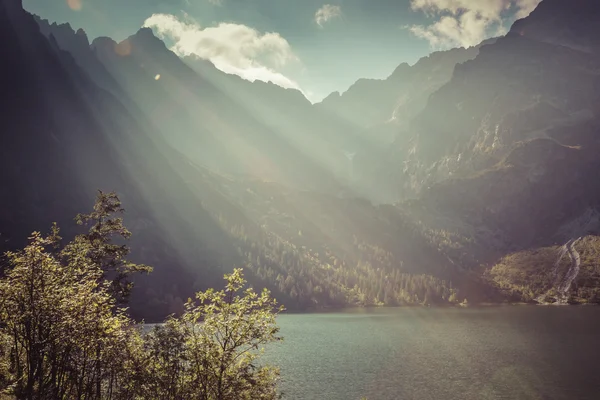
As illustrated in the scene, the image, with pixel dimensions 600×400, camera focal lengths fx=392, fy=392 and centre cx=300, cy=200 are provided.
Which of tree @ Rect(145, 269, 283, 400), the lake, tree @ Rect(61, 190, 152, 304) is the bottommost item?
the lake

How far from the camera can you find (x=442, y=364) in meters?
95.6

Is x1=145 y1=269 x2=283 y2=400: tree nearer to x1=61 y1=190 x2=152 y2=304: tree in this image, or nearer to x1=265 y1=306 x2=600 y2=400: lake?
x1=61 y1=190 x2=152 y2=304: tree

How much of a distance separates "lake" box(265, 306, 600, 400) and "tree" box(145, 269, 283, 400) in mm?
38600

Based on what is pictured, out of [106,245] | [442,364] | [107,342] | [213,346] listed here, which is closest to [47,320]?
[107,342]

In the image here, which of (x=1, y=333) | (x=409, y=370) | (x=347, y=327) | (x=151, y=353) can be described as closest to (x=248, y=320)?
(x=151, y=353)

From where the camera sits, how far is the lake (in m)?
71.6

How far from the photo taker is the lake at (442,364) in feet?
Result: 235

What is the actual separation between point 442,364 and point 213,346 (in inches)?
3583

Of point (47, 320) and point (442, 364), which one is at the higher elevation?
point (47, 320)

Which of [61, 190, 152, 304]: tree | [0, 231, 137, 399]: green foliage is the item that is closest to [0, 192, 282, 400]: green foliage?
[0, 231, 137, 399]: green foliage

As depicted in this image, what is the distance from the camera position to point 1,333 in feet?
67.2

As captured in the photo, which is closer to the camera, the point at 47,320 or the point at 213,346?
the point at 47,320

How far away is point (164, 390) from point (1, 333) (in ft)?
29.3

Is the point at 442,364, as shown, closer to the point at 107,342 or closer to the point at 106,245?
the point at 106,245
